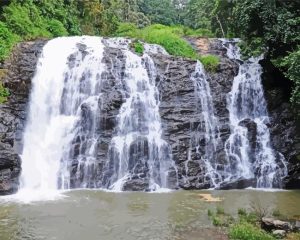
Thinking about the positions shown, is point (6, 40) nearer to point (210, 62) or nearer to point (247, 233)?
Result: point (210, 62)

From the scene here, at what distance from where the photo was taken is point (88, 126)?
53.0 ft

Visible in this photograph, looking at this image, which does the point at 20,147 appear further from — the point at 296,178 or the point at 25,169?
the point at 296,178

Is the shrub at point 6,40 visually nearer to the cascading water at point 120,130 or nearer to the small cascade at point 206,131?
the cascading water at point 120,130

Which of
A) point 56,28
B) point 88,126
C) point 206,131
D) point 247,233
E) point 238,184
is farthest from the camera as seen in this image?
point 56,28

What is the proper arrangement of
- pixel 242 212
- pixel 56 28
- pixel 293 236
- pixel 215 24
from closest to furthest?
pixel 293 236, pixel 242 212, pixel 56 28, pixel 215 24

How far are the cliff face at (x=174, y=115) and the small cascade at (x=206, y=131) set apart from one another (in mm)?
120

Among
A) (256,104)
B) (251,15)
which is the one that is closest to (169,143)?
(256,104)

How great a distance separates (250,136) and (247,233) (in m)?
8.88

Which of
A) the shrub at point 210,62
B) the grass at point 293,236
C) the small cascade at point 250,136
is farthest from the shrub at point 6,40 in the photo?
the grass at point 293,236

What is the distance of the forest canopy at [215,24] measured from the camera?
53.3 ft

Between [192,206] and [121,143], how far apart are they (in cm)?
477

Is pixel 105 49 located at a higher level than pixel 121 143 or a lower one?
higher

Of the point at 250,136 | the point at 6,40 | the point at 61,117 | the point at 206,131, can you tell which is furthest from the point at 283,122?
the point at 6,40

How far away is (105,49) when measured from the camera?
19.0 metres
